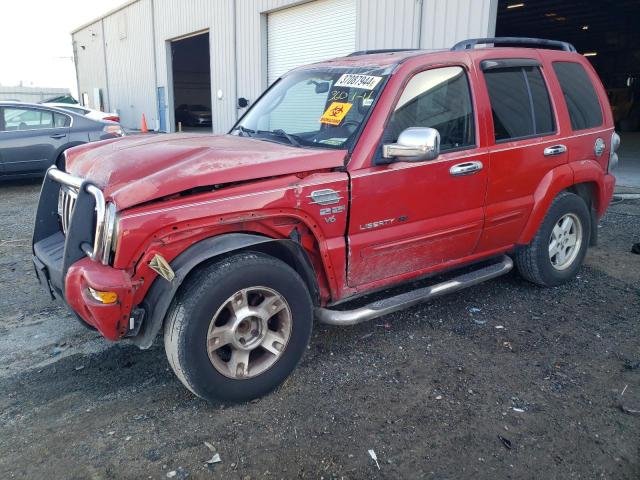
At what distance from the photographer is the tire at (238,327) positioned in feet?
8.87

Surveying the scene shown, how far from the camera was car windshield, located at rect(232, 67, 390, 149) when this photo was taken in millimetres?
3373

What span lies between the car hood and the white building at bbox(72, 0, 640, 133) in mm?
6152

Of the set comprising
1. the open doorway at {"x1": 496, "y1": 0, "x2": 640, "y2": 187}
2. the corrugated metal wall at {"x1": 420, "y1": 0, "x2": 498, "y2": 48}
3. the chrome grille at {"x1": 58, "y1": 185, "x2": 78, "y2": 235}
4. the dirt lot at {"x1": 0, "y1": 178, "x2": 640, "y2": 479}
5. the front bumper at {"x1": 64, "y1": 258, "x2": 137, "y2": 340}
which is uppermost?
the open doorway at {"x1": 496, "y1": 0, "x2": 640, "y2": 187}

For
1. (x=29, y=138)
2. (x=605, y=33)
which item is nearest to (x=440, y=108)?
(x=29, y=138)

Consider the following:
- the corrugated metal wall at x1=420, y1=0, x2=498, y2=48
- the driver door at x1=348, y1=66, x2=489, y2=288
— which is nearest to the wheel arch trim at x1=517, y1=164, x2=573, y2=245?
the driver door at x1=348, y1=66, x2=489, y2=288

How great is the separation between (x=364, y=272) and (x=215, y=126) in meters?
14.2

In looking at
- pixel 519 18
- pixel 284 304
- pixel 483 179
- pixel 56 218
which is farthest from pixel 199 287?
pixel 519 18

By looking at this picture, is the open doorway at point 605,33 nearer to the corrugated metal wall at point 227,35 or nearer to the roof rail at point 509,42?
the corrugated metal wall at point 227,35

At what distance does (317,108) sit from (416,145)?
3.07 ft

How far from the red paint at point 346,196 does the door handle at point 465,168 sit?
0.14 ft

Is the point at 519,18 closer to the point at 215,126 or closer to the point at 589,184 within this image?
the point at 215,126

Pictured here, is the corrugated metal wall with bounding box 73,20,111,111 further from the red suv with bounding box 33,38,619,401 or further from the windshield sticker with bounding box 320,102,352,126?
the windshield sticker with bounding box 320,102,352,126

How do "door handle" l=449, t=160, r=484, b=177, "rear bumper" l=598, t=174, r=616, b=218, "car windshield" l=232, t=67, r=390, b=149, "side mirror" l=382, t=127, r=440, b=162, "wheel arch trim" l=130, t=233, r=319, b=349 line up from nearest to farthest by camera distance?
1. "wheel arch trim" l=130, t=233, r=319, b=349
2. "side mirror" l=382, t=127, r=440, b=162
3. "car windshield" l=232, t=67, r=390, b=149
4. "door handle" l=449, t=160, r=484, b=177
5. "rear bumper" l=598, t=174, r=616, b=218

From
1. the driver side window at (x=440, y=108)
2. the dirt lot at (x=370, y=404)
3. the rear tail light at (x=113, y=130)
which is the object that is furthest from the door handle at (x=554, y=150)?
the rear tail light at (x=113, y=130)
